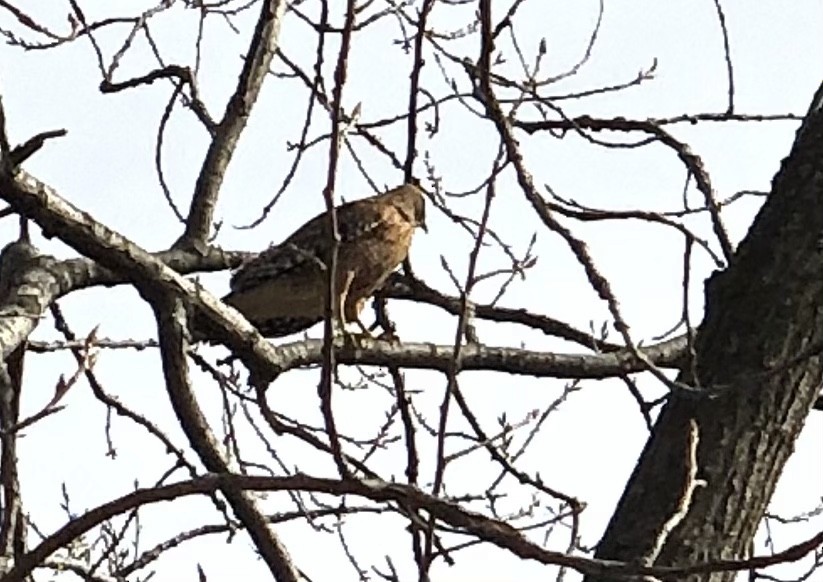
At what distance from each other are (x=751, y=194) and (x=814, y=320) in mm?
1034

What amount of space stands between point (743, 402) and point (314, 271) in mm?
2877

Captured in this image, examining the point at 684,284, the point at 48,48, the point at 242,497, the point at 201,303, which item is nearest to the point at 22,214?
the point at 201,303

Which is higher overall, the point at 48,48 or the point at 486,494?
the point at 48,48

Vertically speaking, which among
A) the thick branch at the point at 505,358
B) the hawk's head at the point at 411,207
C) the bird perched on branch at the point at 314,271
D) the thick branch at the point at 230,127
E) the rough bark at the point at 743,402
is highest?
the hawk's head at the point at 411,207

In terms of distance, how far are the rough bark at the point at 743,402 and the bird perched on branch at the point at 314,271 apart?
2.32 meters

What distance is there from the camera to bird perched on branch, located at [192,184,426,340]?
17.8 feet

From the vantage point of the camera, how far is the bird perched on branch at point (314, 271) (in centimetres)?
541

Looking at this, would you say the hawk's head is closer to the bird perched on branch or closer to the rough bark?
the bird perched on branch

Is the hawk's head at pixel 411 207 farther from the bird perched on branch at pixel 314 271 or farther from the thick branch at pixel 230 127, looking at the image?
the thick branch at pixel 230 127

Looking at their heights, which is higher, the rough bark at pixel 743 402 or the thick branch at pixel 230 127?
the thick branch at pixel 230 127

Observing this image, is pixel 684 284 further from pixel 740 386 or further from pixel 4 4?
pixel 4 4

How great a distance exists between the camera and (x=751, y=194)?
376 centimetres

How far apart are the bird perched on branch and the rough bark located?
2.32 meters

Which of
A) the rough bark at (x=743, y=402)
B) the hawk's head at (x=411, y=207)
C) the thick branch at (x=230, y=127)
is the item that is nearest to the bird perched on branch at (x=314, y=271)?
the hawk's head at (x=411, y=207)
